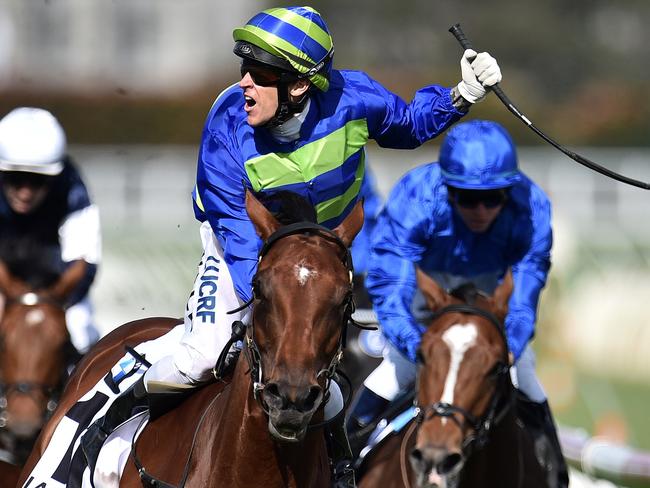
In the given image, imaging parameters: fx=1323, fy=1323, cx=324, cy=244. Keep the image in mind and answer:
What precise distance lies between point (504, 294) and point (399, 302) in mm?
696

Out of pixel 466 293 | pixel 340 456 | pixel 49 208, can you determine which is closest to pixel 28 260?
pixel 49 208

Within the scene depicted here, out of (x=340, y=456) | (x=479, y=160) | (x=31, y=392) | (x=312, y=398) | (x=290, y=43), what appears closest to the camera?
(x=312, y=398)

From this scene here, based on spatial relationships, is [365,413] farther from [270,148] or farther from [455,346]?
[270,148]

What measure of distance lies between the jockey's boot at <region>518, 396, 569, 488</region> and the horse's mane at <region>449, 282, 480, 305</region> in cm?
74

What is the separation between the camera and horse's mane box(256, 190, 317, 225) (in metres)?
3.90

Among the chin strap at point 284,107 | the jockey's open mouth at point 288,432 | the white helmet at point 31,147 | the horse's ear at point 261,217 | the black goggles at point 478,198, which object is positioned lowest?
the white helmet at point 31,147

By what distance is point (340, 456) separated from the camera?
173 inches

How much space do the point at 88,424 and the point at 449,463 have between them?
4.48 ft

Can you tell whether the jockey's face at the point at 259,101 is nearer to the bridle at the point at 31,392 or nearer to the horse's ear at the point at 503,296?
the horse's ear at the point at 503,296

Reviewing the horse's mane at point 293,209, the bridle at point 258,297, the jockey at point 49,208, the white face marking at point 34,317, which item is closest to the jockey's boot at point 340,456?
the bridle at point 258,297

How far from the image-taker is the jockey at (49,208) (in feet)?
21.2

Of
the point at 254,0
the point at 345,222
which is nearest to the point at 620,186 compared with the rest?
the point at 345,222

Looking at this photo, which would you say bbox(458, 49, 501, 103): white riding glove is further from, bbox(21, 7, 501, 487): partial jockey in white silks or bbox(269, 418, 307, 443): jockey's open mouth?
bbox(269, 418, 307, 443): jockey's open mouth

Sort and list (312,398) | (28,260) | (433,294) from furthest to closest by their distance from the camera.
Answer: (28,260), (433,294), (312,398)
